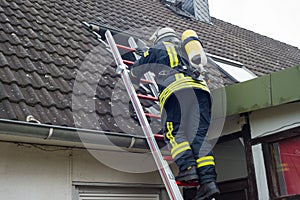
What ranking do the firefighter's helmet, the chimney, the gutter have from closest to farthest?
the gutter → the firefighter's helmet → the chimney

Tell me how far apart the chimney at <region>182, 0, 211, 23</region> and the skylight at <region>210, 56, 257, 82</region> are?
9.69 feet

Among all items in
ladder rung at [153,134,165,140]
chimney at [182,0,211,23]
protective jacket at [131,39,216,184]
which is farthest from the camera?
chimney at [182,0,211,23]

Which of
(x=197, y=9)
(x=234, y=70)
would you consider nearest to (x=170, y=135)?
(x=234, y=70)

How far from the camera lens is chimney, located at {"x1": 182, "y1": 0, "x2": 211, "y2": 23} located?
9.43 metres

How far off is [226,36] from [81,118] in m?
6.15

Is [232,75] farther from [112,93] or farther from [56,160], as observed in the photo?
[56,160]

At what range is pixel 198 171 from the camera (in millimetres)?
3148

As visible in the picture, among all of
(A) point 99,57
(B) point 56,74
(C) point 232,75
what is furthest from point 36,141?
(C) point 232,75

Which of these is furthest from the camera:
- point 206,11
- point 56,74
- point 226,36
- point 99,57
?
point 206,11

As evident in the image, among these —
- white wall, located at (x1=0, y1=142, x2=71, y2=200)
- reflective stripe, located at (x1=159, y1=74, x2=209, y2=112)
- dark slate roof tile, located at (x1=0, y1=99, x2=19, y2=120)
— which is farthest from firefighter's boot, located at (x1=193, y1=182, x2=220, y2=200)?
dark slate roof tile, located at (x1=0, y1=99, x2=19, y2=120)

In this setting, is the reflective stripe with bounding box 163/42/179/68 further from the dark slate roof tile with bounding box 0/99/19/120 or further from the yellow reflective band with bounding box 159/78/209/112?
the dark slate roof tile with bounding box 0/99/19/120

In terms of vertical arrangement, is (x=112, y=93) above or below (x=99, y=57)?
below

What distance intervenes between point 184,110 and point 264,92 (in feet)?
2.25

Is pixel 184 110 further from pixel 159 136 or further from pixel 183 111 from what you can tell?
pixel 159 136
